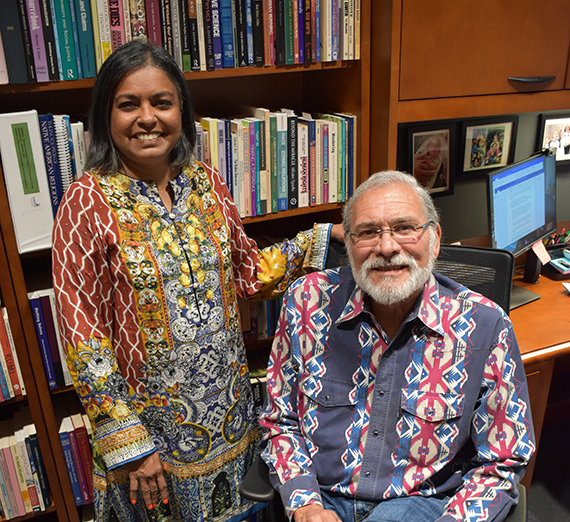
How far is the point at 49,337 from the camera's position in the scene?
1.69 m

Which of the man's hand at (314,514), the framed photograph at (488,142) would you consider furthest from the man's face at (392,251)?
the framed photograph at (488,142)

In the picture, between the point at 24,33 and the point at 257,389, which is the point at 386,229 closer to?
the point at 257,389

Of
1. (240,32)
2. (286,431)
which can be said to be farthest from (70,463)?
(240,32)

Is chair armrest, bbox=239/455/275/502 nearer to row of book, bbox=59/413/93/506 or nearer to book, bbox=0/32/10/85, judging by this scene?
row of book, bbox=59/413/93/506

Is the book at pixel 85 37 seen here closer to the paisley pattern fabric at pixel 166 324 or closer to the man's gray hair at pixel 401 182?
the paisley pattern fabric at pixel 166 324

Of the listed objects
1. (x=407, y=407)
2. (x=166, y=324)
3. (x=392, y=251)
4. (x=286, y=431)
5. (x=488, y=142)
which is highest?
(x=488, y=142)

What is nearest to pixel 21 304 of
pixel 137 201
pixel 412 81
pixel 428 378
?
pixel 137 201

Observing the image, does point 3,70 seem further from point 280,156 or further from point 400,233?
point 400,233

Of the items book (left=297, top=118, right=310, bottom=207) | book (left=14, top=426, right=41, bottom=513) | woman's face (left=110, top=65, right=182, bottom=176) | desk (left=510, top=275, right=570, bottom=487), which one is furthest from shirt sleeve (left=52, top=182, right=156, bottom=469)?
desk (left=510, top=275, right=570, bottom=487)

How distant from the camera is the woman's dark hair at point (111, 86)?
1386mm

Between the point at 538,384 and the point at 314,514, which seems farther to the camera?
the point at 538,384

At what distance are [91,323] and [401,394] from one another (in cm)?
79

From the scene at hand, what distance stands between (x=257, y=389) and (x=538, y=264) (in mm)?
1247

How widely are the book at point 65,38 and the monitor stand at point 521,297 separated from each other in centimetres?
169
